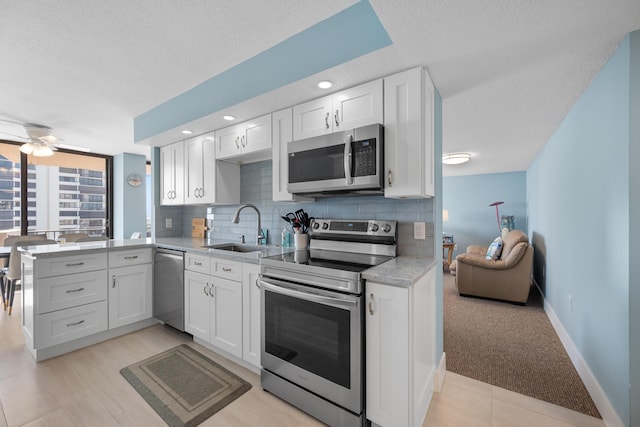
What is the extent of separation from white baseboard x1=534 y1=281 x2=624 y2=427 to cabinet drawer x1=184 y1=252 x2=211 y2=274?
112 inches

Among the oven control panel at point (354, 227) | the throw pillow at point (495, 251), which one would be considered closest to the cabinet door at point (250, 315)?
the oven control panel at point (354, 227)

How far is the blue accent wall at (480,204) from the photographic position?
6.21 m

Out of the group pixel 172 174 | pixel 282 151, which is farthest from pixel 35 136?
pixel 282 151

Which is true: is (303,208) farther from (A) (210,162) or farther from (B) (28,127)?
(B) (28,127)

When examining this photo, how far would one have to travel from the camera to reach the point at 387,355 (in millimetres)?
1434

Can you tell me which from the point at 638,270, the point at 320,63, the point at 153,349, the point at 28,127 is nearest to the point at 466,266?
the point at 638,270

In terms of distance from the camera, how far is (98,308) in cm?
262

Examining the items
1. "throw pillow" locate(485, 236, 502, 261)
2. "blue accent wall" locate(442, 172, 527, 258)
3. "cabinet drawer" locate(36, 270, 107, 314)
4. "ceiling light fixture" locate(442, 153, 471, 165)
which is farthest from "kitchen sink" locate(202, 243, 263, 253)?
"blue accent wall" locate(442, 172, 527, 258)

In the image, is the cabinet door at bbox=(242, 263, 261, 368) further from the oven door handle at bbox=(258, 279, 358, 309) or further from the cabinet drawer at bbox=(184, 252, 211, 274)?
→ the cabinet drawer at bbox=(184, 252, 211, 274)

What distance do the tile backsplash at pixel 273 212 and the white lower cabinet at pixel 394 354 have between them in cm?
55

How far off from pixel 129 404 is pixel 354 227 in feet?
6.37

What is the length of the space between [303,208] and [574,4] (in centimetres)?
210

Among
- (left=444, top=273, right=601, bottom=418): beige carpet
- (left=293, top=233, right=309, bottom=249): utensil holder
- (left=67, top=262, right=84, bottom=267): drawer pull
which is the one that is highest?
(left=293, top=233, right=309, bottom=249): utensil holder

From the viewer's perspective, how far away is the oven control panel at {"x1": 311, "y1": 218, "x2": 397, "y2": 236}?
206 centimetres
